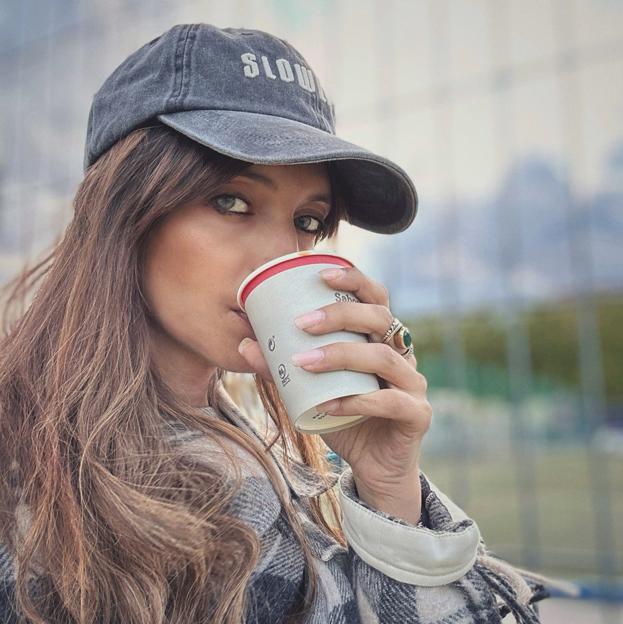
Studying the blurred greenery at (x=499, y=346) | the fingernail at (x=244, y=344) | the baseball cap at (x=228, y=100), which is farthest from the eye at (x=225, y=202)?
the blurred greenery at (x=499, y=346)

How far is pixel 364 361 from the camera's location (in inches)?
35.5

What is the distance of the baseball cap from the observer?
3.28 feet

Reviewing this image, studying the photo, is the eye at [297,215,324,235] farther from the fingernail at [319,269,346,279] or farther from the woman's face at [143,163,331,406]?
the fingernail at [319,269,346,279]

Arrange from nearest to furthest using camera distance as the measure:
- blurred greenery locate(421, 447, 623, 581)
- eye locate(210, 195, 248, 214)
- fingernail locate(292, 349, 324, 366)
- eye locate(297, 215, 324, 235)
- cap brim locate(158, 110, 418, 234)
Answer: fingernail locate(292, 349, 324, 366), cap brim locate(158, 110, 418, 234), eye locate(210, 195, 248, 214), eye locate(297, 215, 324, 235), blurred greenery locate(421, 447, 623, 581)

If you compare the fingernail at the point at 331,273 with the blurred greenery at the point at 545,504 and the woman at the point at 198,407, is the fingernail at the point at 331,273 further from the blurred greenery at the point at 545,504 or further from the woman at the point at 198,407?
the blurred greenery at the point at 545,504

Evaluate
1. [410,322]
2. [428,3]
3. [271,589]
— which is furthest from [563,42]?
[271,589]

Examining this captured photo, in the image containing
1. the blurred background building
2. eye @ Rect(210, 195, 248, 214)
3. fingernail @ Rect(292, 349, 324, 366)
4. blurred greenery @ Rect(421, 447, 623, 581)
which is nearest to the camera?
fingernail @ Rect(292, 349, 324, 366)

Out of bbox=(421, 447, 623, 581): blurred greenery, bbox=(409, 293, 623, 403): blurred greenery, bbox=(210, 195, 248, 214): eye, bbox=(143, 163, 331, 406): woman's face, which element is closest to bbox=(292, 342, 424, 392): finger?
bbox=(143, 163, 331, 406): woman's face

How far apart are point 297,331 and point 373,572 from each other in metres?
0.37

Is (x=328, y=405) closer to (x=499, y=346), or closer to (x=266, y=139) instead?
(x=266, y=139)

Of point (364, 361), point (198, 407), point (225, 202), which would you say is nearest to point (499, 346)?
point (198, 407)

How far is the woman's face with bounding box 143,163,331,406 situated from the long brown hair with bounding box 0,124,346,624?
30 mm

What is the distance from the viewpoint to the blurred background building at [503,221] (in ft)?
23.7

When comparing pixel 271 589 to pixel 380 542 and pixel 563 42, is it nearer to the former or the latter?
pixel 380 542
